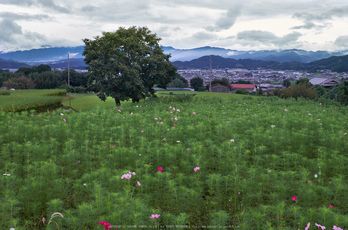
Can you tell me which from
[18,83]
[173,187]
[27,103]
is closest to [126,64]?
[27,103]

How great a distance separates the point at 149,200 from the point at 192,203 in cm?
70

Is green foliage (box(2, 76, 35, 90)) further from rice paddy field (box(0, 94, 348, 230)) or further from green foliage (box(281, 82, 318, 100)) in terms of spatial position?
rice paddy field (box(0, 94, 348, 230))

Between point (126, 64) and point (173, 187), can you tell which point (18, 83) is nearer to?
point (126, 64)

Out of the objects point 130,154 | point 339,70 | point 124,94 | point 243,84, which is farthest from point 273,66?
point 130,154

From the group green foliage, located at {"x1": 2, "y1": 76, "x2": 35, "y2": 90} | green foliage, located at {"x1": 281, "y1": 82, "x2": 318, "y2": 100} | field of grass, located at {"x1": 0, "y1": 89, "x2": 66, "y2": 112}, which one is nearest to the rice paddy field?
field of grass, located at {"x1": 0, "y1": 89, "x2": 66, "y2": 112}

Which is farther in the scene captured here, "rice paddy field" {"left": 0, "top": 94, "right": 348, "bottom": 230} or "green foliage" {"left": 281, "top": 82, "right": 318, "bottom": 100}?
"green foliage" {"left": 281, "top": 82, "right": 318, "bottom": 100}

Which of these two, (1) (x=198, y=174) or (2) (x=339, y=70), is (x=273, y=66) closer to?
(2) (x=339, y=70)

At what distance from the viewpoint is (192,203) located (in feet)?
13.3

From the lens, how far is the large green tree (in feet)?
63.0

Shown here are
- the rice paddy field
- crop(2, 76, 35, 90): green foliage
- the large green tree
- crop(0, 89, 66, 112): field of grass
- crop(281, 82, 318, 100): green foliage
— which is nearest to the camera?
the rice paddy field

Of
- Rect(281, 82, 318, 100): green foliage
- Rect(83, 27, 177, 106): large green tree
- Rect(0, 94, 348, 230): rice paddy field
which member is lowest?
Rect(0, 94, 348, 230): rice paddy field

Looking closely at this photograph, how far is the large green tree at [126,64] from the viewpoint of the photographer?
755 inches

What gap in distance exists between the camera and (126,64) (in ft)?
65.9

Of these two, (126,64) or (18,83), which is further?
(18,83)
